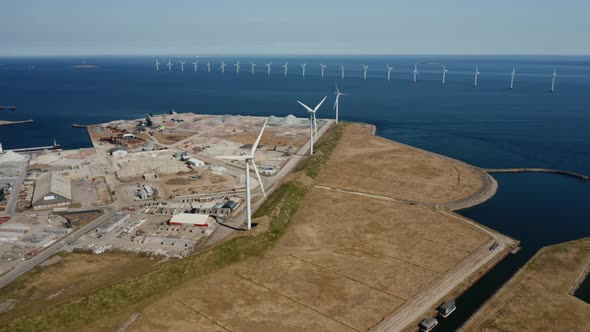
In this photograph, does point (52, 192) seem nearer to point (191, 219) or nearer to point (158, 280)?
point (191, 219)

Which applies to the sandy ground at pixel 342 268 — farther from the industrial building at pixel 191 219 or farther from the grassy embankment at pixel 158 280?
the industrial building at pixel 191 219

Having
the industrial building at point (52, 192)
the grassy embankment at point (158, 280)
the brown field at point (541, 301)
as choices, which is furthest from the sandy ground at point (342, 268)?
the industrial building at point (52, 192)

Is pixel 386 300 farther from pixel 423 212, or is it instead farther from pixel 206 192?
pixel 206 192

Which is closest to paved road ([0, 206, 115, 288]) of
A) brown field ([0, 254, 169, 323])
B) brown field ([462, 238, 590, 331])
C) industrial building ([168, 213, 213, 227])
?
brown field ([0, 254, 169, 323])

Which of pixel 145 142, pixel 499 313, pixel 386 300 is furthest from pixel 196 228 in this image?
pixel 145 142

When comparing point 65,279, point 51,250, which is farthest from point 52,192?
point 65,279

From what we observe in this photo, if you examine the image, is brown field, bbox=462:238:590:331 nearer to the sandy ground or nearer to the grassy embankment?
the sandy ground
